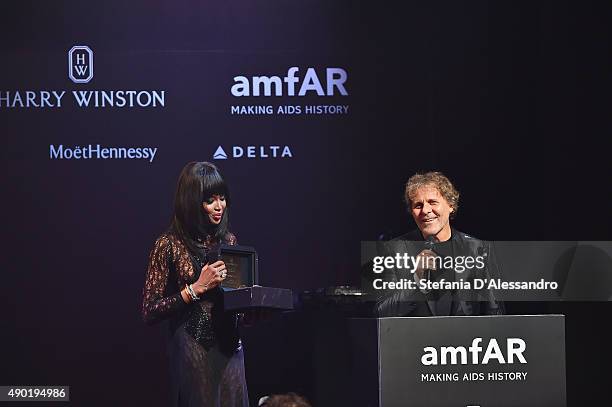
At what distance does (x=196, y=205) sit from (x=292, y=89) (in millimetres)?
871

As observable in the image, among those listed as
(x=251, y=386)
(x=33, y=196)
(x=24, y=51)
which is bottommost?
(x=251, y=386)

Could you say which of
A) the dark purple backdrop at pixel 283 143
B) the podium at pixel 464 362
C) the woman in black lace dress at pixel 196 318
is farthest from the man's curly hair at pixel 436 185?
the podium at pixel 464 362

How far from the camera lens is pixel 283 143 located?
4.73 meters

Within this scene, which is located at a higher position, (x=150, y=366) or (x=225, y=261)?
(x=225, y=261)

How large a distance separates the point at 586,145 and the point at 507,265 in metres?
0.78

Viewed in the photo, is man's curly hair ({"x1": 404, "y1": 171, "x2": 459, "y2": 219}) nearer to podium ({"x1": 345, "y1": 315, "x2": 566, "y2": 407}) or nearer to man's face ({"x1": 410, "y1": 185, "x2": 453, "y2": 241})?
man's face ({"x1": 410, "y1": 185, "x2": 453, "y2": 241})

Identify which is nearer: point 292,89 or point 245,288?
point 245,288

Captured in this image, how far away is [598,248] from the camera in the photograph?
187 inches

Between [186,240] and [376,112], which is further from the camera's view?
[376,112]

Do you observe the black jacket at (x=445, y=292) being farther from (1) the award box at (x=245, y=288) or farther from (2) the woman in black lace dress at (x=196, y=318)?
(2) the woman in black lace dress at (x=196, y=318)

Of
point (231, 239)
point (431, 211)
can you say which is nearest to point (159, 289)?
point (231, 239)

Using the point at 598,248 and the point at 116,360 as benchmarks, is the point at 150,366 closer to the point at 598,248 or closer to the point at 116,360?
the point at 116,360

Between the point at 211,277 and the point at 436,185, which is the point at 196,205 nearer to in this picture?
the point at 211,277

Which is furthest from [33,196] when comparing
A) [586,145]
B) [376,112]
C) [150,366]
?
[586,145]
